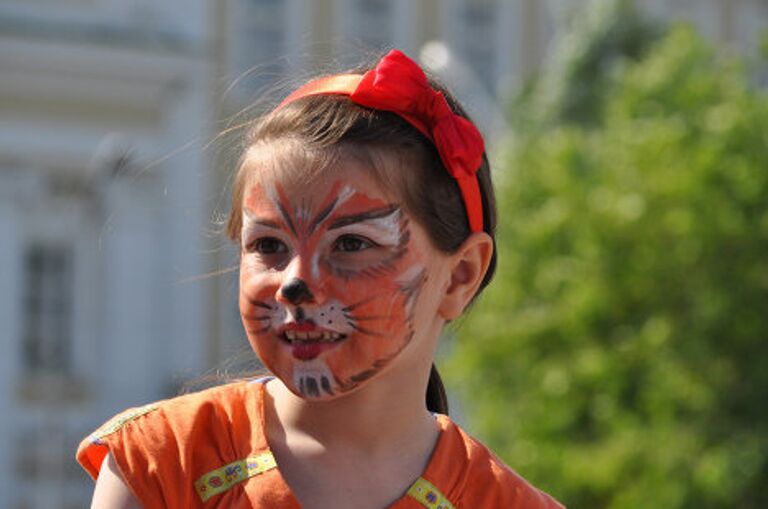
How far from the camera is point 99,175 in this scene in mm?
22797

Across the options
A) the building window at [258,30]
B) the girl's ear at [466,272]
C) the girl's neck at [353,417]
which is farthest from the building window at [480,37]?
the girl's neck at [353,417]

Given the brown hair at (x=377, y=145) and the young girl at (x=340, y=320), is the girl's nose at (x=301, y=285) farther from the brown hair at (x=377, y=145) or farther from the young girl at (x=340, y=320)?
the brown hair at (x=377, y=145)

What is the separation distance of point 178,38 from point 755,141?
36.3ft

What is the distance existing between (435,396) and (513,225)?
1234cm

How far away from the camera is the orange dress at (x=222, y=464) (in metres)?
2.86

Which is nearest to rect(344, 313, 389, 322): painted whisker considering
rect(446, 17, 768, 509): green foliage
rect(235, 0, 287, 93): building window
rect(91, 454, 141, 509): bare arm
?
rect(91, 454, 141, 509): bare arm

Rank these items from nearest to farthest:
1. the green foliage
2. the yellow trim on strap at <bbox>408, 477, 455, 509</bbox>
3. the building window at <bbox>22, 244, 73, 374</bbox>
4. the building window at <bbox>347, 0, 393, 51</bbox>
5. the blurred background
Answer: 1. the yellow trim on strap at <bbox>408, 477, 455, 509</bbox>
2. the green foliage
3. the blurred background
4. the building window at <bbox>22, 244, 73, 374</bbox>
5. the building window at <bbox>347, 0, 393, 51</bbox>

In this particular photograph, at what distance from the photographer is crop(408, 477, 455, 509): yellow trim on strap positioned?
2963mm

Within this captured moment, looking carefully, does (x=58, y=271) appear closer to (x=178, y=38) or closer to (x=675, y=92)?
(x=178, y=38)

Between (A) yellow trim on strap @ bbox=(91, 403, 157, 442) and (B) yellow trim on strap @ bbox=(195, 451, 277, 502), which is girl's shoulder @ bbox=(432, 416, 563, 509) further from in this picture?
(A) yellow trim on strap @ bbox=(91, 403, 157, 442)

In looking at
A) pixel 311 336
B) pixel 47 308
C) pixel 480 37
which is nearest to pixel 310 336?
pixel 311 336

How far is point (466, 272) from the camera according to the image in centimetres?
309

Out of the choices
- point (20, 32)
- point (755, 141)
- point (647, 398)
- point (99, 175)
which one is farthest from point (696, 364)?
point (20, 32)

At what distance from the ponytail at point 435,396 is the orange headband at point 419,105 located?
0.35 m
